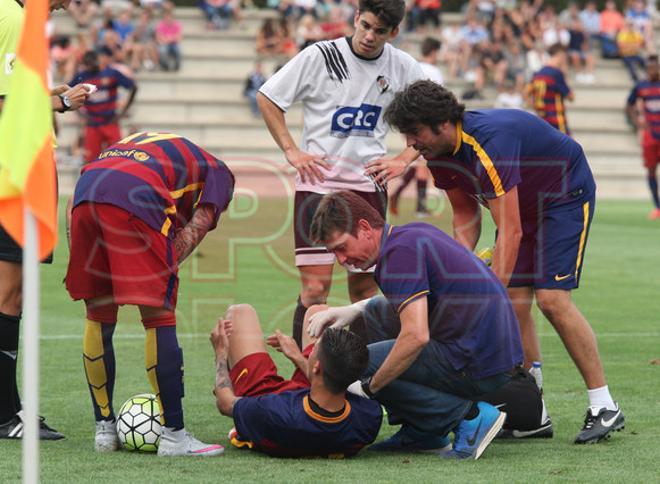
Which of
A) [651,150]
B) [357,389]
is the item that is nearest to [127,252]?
[357,389]

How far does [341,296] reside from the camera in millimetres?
12031

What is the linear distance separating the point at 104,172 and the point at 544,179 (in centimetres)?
225

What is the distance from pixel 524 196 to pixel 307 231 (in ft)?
5.16

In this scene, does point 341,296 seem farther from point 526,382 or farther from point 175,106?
point 175,106

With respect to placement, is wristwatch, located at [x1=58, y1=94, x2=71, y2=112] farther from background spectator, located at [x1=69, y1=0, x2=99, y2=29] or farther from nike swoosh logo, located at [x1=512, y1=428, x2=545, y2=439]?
background spectator, located at [x1=69, y1=0, x2=99, y2=29]

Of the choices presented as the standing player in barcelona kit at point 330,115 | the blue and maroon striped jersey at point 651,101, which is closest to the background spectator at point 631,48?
the blue and maroon striped jersey at point 651,101

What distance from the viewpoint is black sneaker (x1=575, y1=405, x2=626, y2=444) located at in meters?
5.96

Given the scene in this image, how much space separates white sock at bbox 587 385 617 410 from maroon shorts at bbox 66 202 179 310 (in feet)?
A: 7.14

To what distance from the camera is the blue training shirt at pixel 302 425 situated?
18.2ft

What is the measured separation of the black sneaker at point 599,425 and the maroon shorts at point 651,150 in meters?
16.1

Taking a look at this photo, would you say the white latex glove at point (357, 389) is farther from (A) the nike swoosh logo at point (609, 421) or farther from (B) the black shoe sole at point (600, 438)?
(A) the nike swoosh logo at point (609, 421)

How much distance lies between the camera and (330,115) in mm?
7418

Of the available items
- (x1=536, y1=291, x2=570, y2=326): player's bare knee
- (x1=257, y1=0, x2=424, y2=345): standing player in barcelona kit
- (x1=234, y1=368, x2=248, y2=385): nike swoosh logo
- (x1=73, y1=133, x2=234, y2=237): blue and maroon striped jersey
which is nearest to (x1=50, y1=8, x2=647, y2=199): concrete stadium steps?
(x1=257, y1=0, x2=424, y2=345): standing player in barcelona kit

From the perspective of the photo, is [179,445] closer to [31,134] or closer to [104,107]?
[31,134]
